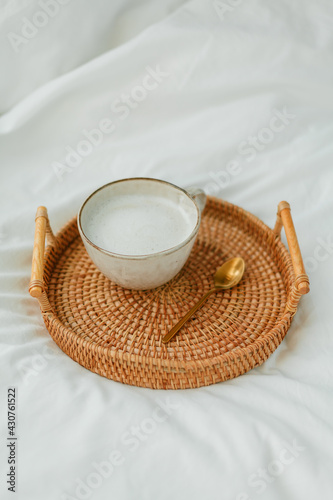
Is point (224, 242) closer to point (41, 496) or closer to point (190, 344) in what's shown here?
point (190, 344)

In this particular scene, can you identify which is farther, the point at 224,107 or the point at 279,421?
the point at 224,107

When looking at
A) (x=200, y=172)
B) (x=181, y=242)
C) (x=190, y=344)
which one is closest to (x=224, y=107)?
(x=200, y=172)

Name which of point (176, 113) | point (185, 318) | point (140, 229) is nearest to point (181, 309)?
point (185, 318)

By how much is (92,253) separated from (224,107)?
0.47 meters

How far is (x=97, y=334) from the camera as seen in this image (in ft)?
2.25

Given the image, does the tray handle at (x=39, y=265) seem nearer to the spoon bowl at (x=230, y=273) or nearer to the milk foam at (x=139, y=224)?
the milk foam at (x=139, y=224)

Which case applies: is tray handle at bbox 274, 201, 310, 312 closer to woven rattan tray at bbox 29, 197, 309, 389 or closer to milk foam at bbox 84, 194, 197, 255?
woven rattan tray at bbox 29, 197, 309, 389

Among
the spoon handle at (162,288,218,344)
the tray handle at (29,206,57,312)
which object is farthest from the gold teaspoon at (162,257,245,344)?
the tray handle at (29,206,57,312)

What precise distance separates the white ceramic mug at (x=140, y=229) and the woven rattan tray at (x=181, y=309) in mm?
55

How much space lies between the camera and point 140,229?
2.39ft

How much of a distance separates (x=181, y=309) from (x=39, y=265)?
21 cm

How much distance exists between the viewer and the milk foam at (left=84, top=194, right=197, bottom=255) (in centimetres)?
70

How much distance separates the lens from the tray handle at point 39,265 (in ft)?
2.10

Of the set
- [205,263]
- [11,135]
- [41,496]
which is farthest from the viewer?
[11,135]
